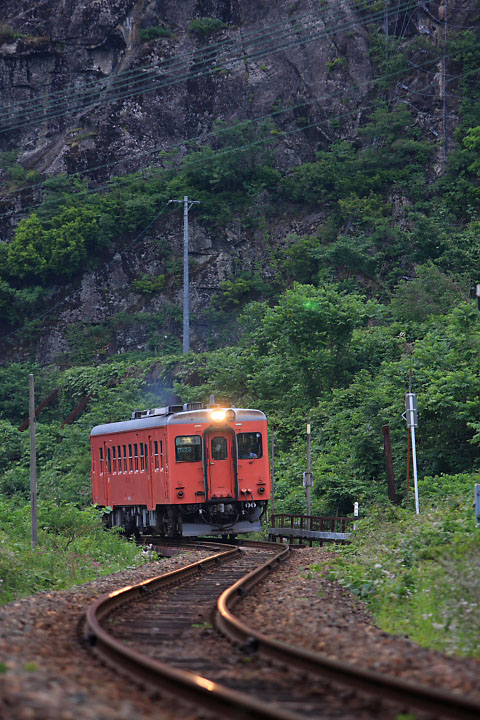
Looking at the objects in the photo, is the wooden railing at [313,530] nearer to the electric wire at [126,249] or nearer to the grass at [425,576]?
the grass at [425,576]

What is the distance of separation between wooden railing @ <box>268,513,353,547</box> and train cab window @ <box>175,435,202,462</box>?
3.45m

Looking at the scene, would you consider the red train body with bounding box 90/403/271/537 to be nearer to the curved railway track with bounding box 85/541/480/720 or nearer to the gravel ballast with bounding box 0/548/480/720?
the gravel ballast with bounding box 0/548/480/720

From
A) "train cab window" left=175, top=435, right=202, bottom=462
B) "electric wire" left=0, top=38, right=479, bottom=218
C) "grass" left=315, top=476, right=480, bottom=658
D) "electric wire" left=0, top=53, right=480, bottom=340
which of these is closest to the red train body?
"train cab window" left=175, top=435, right=202, bottom=462

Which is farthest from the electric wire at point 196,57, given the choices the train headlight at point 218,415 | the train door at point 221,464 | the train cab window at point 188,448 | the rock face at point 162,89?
the train cab window at point 188,448

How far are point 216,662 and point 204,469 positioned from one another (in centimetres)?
1597

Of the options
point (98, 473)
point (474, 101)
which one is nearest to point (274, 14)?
point (474, 101)

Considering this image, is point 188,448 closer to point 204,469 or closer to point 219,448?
point 204,469

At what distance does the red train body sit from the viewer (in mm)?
23812

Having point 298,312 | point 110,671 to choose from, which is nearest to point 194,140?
point 298,312

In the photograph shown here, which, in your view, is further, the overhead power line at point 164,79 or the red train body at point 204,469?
the overhead power line at point 164,79

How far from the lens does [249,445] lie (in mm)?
24516

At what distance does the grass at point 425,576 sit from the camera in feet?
32.5

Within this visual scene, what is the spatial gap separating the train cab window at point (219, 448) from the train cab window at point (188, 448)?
1.30 ft

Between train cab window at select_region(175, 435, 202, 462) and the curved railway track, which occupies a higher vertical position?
train cab window at select_region(175, 435, 202, 462)
